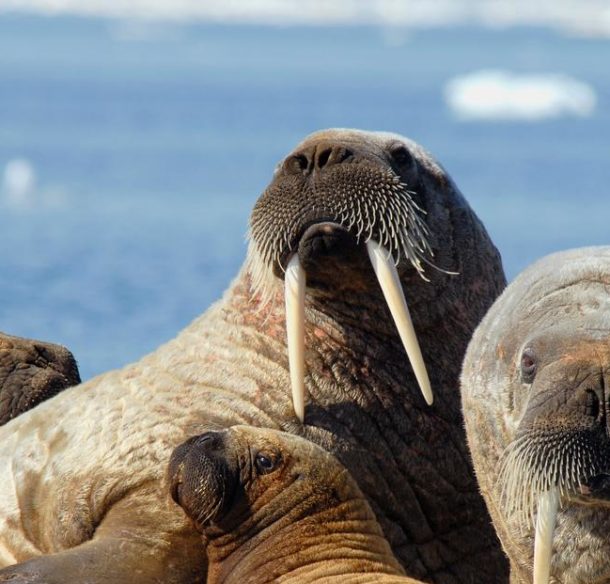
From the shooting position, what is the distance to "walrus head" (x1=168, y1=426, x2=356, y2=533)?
21.1ft

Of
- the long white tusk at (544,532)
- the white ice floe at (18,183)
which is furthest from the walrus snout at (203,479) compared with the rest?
the white ice floe at (18,183)

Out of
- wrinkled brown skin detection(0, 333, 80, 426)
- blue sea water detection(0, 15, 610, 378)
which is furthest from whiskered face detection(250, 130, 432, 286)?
blue sea water detection(0, 15, 610, 378)

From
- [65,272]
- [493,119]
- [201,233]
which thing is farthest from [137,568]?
[493,119]

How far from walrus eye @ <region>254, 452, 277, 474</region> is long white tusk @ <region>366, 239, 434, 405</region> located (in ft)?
2.16

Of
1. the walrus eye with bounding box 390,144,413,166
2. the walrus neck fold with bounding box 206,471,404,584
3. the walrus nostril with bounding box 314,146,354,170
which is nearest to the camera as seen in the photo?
the walrus neck fold with bounding box 206,471,404,584

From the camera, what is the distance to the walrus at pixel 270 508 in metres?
6.36

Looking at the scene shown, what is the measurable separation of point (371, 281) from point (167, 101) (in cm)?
8518

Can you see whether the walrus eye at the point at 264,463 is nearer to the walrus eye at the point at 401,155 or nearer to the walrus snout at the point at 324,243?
the walrus snout at the point at 324,243

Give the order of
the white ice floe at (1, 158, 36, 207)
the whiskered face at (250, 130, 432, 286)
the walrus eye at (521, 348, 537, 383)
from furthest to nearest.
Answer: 1. the white ice floe at (1, 158, 36, 207)
2. the whiskered face at (250, 130, 432, 286)
3. the walrus eye at (521, 348, 537, 383)

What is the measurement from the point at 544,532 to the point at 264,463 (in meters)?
1.38

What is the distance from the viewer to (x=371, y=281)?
7.24 meters

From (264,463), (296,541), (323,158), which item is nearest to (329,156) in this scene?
(323,158)

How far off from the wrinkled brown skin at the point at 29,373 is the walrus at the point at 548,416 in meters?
2.83

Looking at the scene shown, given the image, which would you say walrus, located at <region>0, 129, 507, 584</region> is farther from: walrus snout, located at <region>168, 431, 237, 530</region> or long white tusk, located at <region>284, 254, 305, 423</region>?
walrus snout, located at <region>168, 431, 237, 530</region>
